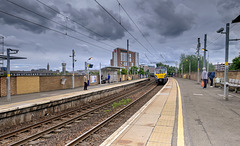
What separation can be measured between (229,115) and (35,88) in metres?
15.7

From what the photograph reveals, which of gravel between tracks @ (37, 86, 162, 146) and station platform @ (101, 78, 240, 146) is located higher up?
station platform @ (101, 78, 240, 146)

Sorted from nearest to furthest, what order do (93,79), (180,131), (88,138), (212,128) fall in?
(180,131) < (212,128) < (88,138) < (93,79)

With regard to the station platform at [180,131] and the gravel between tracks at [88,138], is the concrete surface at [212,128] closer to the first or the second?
the station platform at [180,131]

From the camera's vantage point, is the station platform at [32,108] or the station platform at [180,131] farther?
the station platform at [32,108]

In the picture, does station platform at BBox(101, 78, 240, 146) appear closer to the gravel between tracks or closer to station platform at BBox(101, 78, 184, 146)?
station platform at BBox(101, 78, 184, 146)

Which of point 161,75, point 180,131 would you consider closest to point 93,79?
point 161,75

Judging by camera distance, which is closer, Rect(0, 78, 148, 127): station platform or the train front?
Rect(0, 78, 148, 127): station platform

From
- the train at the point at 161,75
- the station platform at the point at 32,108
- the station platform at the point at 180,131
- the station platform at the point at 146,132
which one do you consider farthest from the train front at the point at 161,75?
the station platform at the point at 146,132

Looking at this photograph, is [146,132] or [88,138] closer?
[146,132]

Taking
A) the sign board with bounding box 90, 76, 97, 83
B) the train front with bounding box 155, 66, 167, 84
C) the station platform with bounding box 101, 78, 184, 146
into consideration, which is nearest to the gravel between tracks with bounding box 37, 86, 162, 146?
the station platform with bounding box 101, 78, 184, 146

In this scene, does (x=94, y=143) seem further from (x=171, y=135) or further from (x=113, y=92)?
(x=113, y=92)

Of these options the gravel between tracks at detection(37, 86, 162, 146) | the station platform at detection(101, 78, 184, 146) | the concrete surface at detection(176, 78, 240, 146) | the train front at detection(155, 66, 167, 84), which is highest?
the train front at detection(155, 66, 167, 84)

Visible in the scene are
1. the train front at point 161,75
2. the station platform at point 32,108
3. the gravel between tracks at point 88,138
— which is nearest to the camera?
the gravel between tracks at point 88,138

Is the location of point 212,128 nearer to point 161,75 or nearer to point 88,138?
point 88,138
